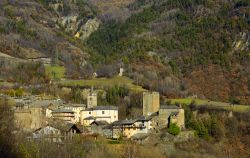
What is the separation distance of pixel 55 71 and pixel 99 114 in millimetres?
36039

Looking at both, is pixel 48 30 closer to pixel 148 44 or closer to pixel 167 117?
pixel 148 44

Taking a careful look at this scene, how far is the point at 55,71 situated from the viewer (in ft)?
386

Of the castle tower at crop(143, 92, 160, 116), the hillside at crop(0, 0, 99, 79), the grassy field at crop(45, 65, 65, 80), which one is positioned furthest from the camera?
the hillside at crop(0, 0, 99, 79)

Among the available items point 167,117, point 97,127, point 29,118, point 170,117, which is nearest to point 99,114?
point 97,127

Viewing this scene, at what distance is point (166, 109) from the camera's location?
80125 millimetres

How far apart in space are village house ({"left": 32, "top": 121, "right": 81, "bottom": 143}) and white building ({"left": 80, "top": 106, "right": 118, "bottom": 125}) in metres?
4.61

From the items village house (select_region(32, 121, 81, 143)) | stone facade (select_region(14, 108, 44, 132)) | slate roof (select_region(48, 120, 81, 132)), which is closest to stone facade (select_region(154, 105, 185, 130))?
village house (select_region(32, 121, 81, 143))

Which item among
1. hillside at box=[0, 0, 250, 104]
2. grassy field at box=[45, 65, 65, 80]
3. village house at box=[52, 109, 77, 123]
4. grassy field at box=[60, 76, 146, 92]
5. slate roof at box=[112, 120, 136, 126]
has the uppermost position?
hillside at box=[0, 0, 250, 104]

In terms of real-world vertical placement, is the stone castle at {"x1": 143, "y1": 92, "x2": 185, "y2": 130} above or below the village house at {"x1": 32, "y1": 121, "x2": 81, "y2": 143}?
above

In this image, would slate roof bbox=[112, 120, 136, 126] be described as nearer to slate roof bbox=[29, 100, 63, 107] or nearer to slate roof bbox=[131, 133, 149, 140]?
slate roof bbox=[131, 133, 149, 140]

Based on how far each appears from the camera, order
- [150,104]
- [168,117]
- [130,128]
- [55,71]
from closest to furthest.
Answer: [130,128], [168,117], [150,104], [55,71]

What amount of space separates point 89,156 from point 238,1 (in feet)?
351

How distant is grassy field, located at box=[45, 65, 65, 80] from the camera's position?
111438mm

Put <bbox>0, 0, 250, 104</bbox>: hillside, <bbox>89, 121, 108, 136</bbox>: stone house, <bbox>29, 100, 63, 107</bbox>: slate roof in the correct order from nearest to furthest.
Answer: <bbox>89, 121, 108, 136</bbox>: stone house
<bbox>29, 100, 63, 107</bbox>: slate roof
<bbox>0, 0, 250, 104</bbox>: hillside
